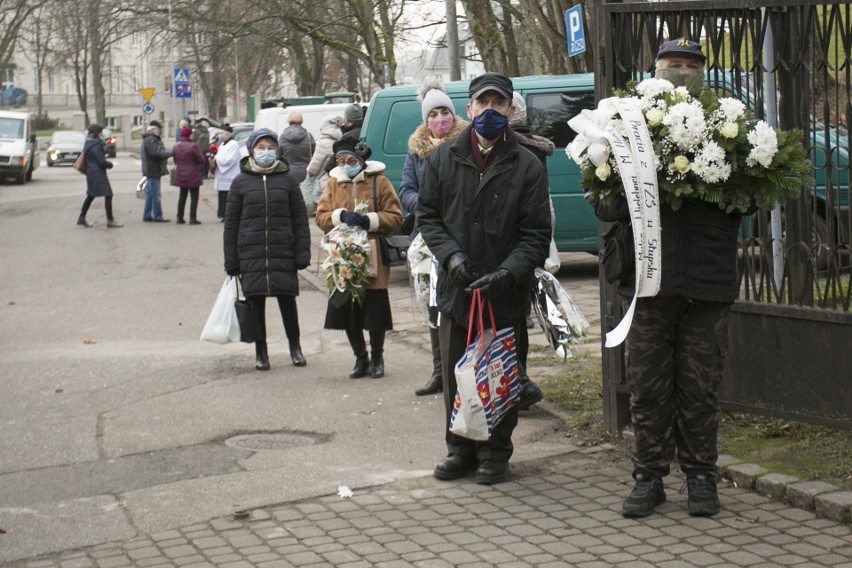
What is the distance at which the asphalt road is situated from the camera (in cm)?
612

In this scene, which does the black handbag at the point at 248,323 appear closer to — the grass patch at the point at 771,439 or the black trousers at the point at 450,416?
the grass patch at the point at 771,439

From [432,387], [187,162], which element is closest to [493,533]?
[432,387]

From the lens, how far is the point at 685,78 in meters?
5.57

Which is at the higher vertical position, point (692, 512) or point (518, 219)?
point (518, 219)

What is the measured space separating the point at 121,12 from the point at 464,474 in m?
28.9

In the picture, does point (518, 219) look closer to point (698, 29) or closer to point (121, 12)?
point (698, 29)

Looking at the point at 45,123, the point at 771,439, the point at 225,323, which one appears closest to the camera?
the point at 771,439

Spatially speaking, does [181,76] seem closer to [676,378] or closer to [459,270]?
[459,270]

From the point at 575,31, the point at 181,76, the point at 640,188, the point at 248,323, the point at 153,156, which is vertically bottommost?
the point at 248,323

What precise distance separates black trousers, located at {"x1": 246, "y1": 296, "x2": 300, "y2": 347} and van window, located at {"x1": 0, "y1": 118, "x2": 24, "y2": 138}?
30.1 m

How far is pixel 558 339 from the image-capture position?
22.4 ft

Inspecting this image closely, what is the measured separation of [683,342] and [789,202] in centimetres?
118

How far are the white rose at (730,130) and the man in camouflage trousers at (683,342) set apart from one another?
304 millimetres

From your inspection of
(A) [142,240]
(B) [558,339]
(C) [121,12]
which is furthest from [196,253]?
(C) [121,12]
